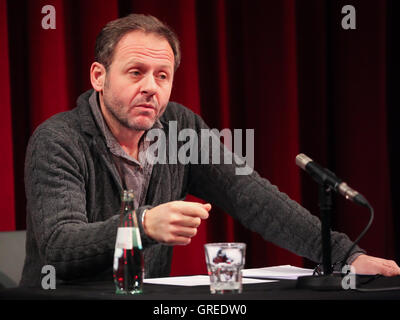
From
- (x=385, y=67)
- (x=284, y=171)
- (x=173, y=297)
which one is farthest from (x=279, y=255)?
(x=173, y=297)

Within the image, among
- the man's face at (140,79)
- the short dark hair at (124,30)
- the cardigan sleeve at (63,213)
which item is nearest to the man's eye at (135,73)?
the man's face at (140,79)

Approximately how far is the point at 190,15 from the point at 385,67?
3.12ft

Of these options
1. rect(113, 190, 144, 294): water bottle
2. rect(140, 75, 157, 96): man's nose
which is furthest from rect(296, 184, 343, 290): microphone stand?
rect(140, 75, 157, 96): man's nose

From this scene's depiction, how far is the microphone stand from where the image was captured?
1.10 meters

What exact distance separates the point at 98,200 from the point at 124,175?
117 millimetres

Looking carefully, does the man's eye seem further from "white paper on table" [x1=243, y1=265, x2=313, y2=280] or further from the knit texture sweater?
"white paper on table" [x1=243, y1=265, x2=313, y2=280]

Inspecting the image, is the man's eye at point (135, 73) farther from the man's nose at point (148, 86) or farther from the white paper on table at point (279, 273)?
the white paper on table at point (279, 273)

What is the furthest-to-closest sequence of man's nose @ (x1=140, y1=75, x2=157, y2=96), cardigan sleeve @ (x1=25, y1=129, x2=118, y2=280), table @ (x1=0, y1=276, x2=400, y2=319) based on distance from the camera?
man's nose @ (x1=140, y1=75, x2=157, y2=96)
cardigan sleeve @ (x1=25, y1=129, x2=118, y2=280)
table @ (x1=0, y1=276, x2=400, y2=319)

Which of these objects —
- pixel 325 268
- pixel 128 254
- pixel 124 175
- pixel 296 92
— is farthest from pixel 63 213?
pixel 296 92

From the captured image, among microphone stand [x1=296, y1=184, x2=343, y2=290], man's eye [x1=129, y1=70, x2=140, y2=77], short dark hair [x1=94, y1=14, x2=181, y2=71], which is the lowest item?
microphone stand [x1=296, y1=184, x2=343, y2=290]

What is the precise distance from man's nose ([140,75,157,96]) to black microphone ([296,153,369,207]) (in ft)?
1.86

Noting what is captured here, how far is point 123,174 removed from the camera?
1.77 metres

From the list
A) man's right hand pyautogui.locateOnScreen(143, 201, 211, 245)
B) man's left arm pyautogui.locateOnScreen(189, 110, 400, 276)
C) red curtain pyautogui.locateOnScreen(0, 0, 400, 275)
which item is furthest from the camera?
red curtain pyautogui.locateOnScreen(0, 0, 400, 275)

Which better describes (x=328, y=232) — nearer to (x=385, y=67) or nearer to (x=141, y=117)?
(x=141, y=117)
